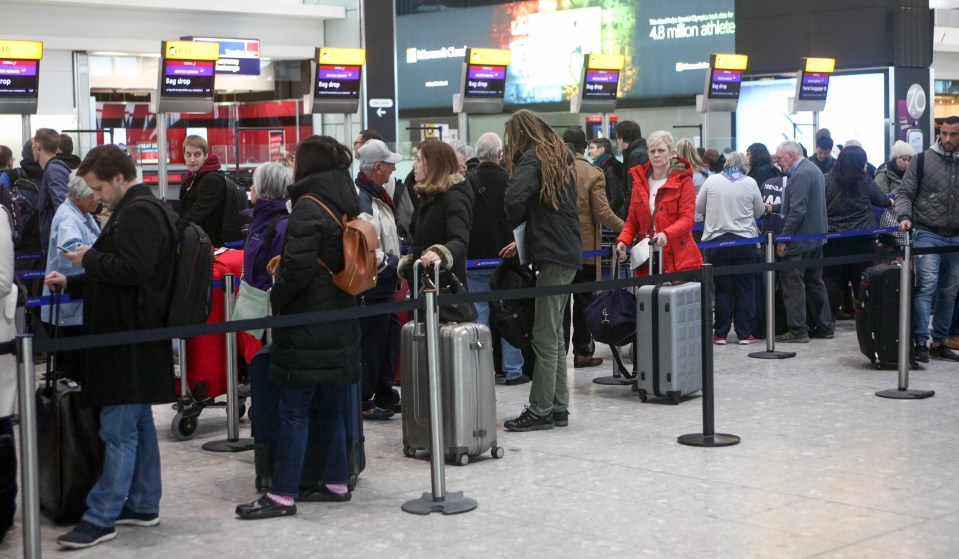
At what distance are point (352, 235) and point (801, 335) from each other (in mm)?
6046

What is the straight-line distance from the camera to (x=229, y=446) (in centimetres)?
666

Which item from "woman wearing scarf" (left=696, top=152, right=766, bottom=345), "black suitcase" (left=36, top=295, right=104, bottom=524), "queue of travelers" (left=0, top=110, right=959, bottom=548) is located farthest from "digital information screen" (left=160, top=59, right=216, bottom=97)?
"black suitcase" (left=36, top=295, right=104, bottom=524)

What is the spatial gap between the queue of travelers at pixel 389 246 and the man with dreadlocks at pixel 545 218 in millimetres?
11

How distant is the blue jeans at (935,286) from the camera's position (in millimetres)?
9078

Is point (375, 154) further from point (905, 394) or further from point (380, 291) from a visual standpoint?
point (905, 394)

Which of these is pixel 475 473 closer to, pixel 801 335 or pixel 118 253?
pixel 118 253

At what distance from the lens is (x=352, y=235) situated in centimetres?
529

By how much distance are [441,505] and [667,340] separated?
282 centimetres

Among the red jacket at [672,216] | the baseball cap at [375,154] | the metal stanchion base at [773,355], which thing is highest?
the baseball cap at [375,154]

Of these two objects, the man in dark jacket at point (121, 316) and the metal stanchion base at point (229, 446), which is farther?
the metal stanchion base at point (229, 446)

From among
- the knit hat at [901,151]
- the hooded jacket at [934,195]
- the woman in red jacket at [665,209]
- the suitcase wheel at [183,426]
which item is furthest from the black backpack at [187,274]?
the knit hat at [901,151]

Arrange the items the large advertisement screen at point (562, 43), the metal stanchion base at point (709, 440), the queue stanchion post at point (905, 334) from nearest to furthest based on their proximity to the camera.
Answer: the metal stanchion base at point (709, 440)
the queue stanchion post at point (905, 334)
the large advertisement screen at point (562, 43)

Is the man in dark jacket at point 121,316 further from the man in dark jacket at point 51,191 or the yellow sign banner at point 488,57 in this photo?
the yellow sign banner at point 488,57

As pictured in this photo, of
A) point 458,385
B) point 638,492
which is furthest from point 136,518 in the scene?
point 638,492
